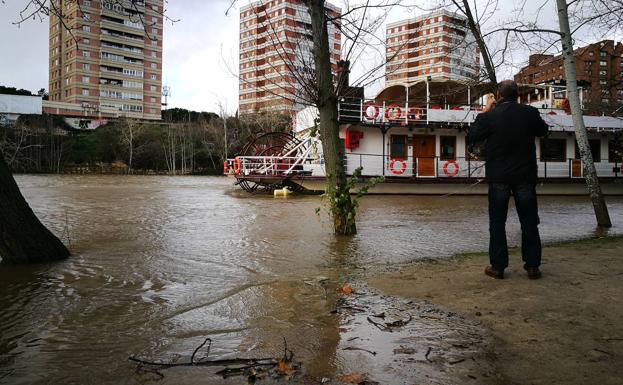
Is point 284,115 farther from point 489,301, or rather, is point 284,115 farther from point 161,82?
point 489,301

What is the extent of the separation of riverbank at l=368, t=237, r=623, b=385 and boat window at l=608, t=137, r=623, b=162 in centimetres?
2121

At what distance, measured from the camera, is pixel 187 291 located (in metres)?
4.35

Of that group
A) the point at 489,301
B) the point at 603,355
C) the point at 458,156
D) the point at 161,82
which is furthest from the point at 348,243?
the point at 161,82

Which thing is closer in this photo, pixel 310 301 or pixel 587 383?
pixel 587 383

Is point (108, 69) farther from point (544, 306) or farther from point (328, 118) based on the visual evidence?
point (544, 306)

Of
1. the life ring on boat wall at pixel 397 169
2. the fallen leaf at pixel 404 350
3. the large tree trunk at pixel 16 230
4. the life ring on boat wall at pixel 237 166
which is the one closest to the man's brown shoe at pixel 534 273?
the fallen leaf at pixel 404 350

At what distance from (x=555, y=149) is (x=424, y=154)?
687cm

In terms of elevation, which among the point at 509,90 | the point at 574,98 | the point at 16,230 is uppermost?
the point at 574,98

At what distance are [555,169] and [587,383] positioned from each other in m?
22.6

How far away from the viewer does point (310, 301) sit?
383cm

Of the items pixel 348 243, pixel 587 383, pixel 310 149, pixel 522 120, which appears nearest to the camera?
pixel 587 383

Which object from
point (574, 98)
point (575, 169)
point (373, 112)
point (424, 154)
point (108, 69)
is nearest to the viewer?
point (574, 98)

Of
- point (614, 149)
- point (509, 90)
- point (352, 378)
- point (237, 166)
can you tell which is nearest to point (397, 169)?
point (237, 166)

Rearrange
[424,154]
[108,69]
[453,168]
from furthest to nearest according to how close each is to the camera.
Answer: [108,69], [424,154], [453,168]
